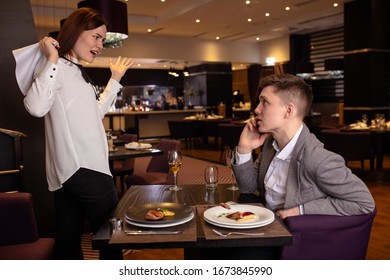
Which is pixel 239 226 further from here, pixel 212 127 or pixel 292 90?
pixel 212 127

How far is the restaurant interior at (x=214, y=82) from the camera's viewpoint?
9.41 ft

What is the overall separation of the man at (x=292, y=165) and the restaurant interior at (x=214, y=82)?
235 mm

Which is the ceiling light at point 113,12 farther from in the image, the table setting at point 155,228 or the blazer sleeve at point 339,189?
the blazer sleeve at point 339,189

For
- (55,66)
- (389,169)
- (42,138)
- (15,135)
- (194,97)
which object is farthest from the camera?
(194,97)

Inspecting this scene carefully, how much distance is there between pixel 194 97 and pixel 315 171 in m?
13.3

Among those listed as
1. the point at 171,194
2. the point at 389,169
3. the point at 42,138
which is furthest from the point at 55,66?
the point at 389,169

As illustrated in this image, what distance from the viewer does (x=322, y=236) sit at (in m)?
1.42

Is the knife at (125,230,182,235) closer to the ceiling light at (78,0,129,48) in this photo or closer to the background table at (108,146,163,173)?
the background table at (108,146,163,173)

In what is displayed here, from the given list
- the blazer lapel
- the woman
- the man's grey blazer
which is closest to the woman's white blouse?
the woman

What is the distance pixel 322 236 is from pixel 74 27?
130 cm

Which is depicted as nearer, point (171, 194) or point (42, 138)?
point (171, 194)

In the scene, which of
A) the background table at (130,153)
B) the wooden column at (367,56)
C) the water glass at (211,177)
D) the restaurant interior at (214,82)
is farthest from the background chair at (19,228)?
the wooden column at (367,56)

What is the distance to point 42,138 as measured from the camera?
2.99 meters

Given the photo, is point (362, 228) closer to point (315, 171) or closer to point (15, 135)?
point (315, 171)
